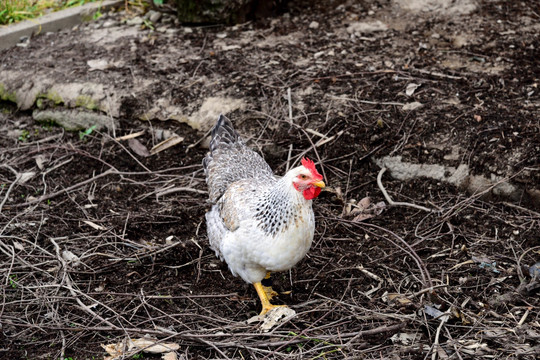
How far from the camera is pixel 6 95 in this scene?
640 centimetres

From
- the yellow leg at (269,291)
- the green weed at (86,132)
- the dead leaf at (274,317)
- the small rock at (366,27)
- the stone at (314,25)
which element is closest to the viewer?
the dead leaf at (274,317)

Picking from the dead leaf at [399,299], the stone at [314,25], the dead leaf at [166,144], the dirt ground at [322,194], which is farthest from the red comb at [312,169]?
the stone at [314,25]

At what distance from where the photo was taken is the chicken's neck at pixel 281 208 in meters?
3.48

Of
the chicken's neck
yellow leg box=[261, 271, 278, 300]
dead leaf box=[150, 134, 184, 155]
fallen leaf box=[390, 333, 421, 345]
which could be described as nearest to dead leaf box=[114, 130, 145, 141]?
dead leaf box=[150, 134, 184, 155]

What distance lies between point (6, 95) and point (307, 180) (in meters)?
4.33

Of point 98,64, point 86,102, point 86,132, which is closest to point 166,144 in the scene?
point 86,132

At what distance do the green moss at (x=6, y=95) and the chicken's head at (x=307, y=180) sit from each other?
13.7 feet

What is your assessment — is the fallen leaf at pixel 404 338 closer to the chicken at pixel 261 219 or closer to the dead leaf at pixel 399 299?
the dead leaf at pixel 399 299

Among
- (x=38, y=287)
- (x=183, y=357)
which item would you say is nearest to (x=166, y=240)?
(x=38, y=287)

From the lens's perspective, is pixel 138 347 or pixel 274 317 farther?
pixel 274 317

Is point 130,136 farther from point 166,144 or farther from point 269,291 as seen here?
point 269,291

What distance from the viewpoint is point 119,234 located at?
4.61 metres

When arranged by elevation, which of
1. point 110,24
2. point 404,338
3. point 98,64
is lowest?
point 404,338

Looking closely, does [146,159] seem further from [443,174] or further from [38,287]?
[443,174]
